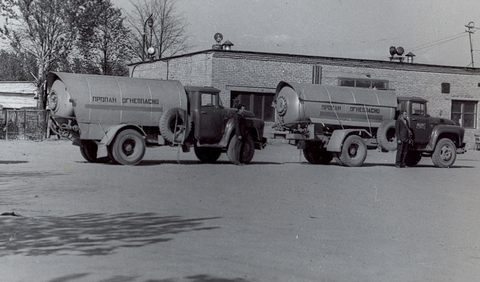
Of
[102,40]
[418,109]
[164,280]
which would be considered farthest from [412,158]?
[102,40]

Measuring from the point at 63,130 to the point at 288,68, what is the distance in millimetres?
20471

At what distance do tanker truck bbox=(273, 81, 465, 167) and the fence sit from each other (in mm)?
20772

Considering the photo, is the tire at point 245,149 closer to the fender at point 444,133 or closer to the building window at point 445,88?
the fender at point 444,133

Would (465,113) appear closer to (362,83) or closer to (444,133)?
(362,83)

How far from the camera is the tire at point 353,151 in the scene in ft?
76.0

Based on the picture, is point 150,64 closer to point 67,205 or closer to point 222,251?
point 67,205

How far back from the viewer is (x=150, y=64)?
44.7 metres

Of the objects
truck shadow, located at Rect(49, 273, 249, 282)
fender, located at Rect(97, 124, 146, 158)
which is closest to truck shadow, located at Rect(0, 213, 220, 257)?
truck shadow, located at Rect(49, 273, 249, 282)

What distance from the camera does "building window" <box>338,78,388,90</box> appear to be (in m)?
40.2

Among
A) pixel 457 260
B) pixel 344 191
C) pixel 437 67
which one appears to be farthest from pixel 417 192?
pixel 437 67

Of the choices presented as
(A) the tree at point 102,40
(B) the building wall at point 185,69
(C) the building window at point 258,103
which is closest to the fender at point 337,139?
(B) the building wall at point 185,69

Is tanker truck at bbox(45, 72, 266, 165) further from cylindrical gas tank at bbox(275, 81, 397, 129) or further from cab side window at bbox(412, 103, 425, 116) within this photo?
cab side window at bbox(412, 103, 425, 116)

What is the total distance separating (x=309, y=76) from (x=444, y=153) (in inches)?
624

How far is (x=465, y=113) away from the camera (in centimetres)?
4372
